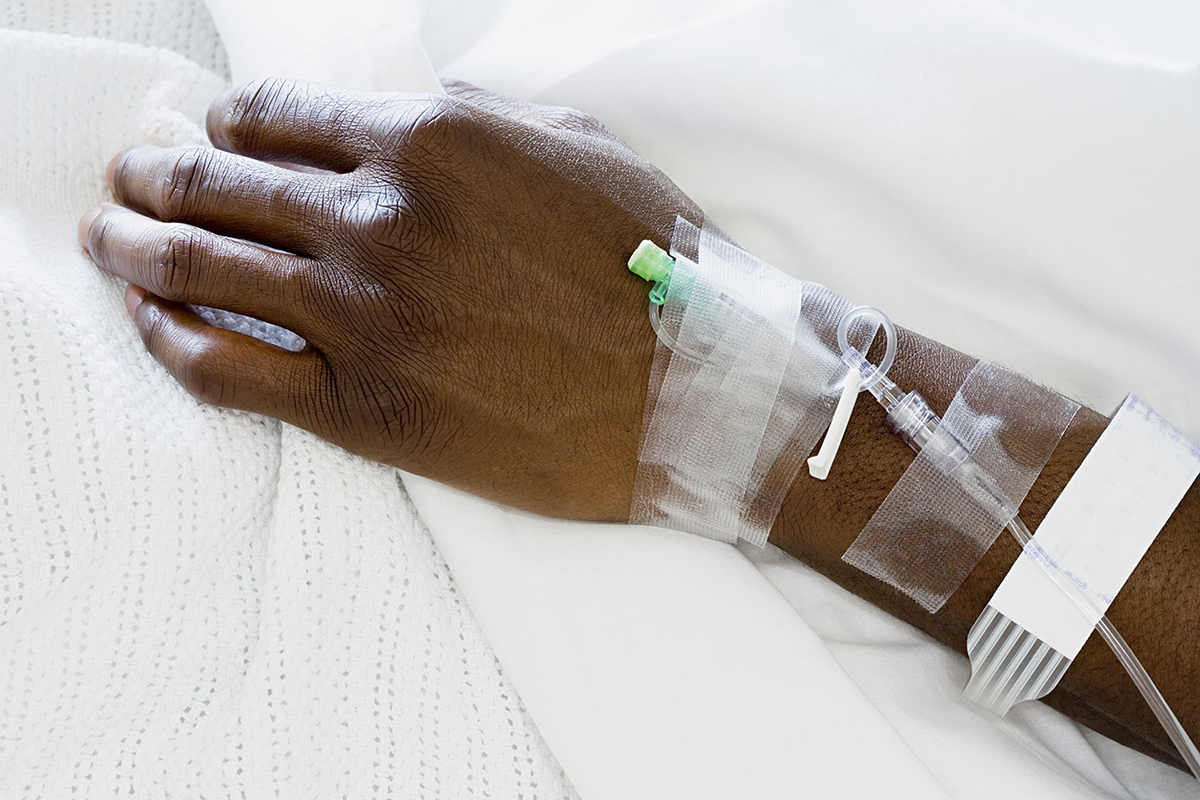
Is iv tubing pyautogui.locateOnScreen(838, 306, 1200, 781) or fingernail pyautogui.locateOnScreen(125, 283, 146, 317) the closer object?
iv tubing pyautogui.locateOnScreen(838, 306, 1200, 781)

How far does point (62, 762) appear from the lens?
0.85m

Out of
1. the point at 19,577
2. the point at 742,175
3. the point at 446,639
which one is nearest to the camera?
the point at 19,577

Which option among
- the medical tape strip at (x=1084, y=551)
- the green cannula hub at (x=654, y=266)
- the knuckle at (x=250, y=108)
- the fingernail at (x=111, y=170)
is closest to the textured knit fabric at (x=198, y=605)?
the fingernail at (x=111, y=170)

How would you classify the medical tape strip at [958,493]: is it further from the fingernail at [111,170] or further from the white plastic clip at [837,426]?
the fingernail at [111,170]

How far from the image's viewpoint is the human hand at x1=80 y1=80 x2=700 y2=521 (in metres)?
0.88

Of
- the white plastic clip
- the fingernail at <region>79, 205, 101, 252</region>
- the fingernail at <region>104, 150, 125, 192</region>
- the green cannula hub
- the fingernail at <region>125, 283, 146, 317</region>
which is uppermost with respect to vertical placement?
the green cannula hub

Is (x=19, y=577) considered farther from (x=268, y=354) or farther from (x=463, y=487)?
(x=463, y=487)

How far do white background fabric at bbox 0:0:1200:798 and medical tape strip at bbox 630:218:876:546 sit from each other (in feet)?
0.28

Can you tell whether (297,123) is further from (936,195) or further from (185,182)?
(936,195)

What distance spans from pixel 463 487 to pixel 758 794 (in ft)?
1.42

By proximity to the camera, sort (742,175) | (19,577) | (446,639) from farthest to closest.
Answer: (742,175) < (446,639) < (19,577)

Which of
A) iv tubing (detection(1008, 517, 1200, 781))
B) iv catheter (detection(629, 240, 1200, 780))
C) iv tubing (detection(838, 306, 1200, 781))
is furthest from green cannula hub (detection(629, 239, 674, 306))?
iv tubing (detection(1008, 517, 1200, 781))

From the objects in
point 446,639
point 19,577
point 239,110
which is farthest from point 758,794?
point 239,110

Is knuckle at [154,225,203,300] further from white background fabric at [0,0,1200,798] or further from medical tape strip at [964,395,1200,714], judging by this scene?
medical tape strip at [964,395,1200,714]
